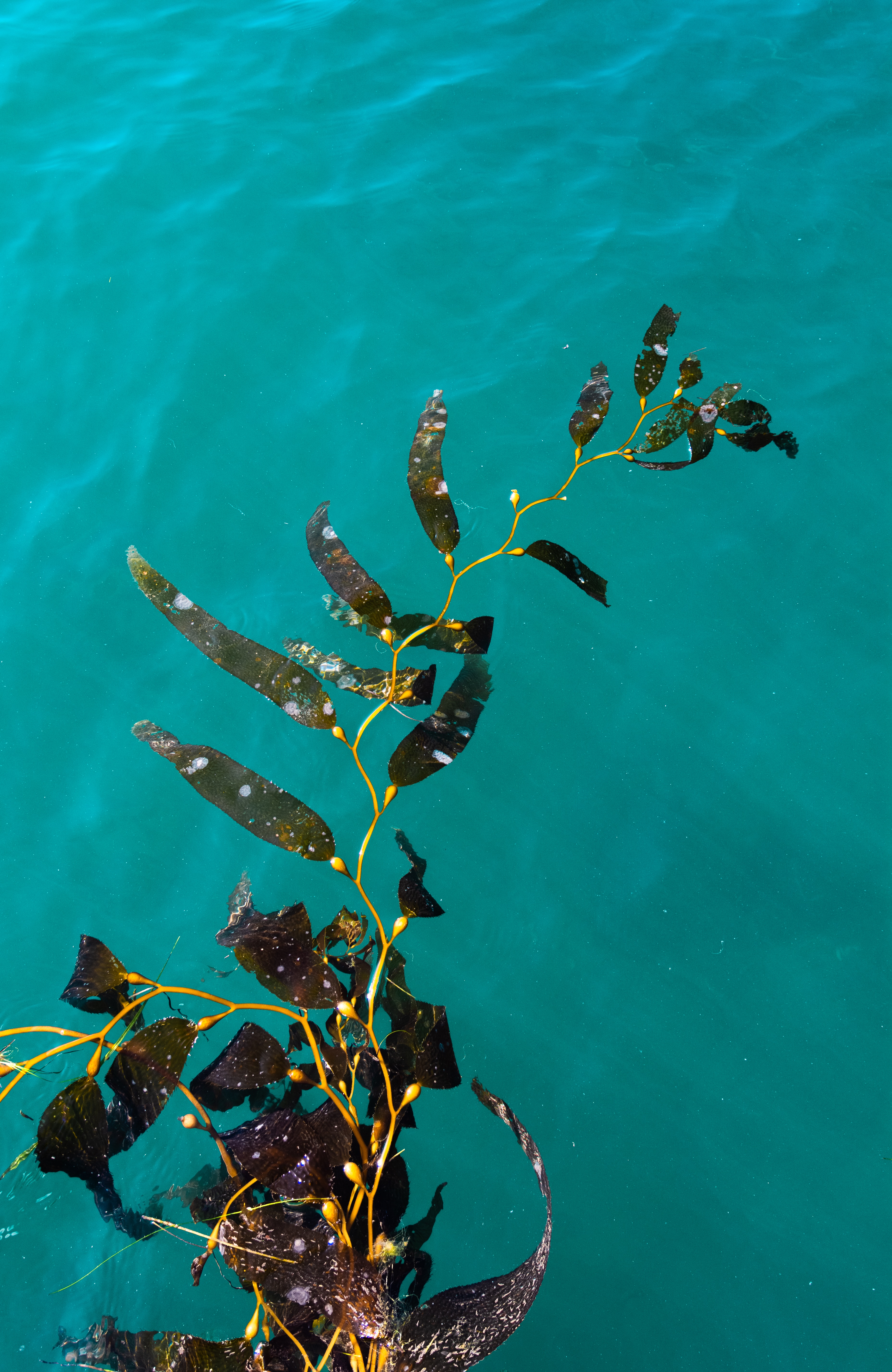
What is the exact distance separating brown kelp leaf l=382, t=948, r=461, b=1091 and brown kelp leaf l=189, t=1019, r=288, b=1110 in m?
0.10

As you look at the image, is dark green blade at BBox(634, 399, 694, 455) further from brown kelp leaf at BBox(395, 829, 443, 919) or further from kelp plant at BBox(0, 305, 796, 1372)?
brown kelp leaf at BBox(395, 829, 443, 919)

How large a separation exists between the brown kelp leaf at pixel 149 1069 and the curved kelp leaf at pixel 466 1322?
0.65 ft

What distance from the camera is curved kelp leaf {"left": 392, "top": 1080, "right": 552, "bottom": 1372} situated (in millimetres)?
512

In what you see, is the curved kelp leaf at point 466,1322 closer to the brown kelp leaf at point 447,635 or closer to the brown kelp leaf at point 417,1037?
the brown kelp leaf at point 417,1037

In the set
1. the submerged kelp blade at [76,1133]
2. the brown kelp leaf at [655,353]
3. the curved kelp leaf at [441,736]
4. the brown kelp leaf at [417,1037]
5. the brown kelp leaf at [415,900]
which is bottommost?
the brown kelp leaf at [417,1037]

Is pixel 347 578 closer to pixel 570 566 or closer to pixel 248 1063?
pixel 570 566

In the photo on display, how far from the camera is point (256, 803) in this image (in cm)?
62

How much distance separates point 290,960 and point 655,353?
0.63m

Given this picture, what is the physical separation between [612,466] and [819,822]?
639mm

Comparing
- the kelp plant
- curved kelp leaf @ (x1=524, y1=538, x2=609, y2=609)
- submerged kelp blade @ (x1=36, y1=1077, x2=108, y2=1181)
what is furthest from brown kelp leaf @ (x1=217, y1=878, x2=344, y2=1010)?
curved kelp leaf @ (x1=524, y1=538, x2=609, y2=609)

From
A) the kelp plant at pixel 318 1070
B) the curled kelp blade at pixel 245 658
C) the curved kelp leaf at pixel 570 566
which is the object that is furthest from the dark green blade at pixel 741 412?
the curled kelp blade at pixel 245 658

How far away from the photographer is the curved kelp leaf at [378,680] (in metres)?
0.67

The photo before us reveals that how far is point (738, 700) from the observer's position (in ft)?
4.16

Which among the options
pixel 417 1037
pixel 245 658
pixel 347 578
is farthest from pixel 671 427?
pixel 417 1037
